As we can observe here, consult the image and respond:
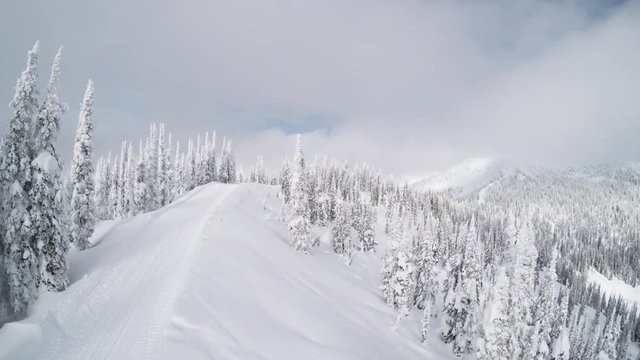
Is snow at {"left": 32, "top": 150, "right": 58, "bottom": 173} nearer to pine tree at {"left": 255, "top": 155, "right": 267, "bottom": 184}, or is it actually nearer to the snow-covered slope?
the snow-covered slope

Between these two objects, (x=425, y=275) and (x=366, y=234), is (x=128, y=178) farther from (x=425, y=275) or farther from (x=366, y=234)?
(x=425, y=275)

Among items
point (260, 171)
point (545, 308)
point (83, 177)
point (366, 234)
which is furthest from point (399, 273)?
point (260, 171)

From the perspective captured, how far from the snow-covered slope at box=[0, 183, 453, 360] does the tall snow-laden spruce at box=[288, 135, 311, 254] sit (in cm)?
189

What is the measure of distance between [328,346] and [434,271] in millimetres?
41647

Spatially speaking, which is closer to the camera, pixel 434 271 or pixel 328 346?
pixel 328 346

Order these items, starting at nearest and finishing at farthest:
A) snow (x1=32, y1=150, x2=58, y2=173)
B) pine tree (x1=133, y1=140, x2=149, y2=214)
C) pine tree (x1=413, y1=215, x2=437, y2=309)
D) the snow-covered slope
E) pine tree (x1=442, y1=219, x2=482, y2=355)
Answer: the snow-covered slope < snow (x1=32, y1=150, x2=58, y2=173) < pine tree (x1=442, y1=219, x2=482, y2=355) < pine tree (x1=413, y1=215, x2=437, y2=309) < pine tree (x1=133, y1=140, x2=149, y2=214)

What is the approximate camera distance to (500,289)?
3541 cm

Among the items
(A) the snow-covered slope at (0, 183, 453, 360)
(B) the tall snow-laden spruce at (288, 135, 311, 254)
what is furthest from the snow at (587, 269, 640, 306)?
(B) the tall snow-laden spruce at (288, 135, 311, 254)

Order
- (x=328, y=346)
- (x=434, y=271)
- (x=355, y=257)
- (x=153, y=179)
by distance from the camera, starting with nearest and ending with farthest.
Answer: (x=328, y=346)
(x=434, y=271)
(x=153, y=179)
(x=355, y=257)

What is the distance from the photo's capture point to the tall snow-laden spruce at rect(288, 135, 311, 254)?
184 feet

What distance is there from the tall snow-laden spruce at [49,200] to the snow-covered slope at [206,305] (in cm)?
193

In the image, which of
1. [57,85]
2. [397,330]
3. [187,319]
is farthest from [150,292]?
[397,330]

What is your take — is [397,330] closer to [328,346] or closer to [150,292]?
[328,346]

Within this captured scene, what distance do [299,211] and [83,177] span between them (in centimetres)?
2433
